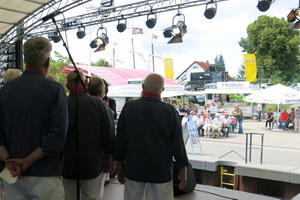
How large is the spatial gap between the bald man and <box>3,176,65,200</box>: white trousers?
85 centimetres

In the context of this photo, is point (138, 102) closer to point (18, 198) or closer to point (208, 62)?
point (18, 198)

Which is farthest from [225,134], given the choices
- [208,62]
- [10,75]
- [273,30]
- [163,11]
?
[208,62]


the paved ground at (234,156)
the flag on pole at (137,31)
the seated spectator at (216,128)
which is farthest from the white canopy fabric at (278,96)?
the flag on pole at (137,31)

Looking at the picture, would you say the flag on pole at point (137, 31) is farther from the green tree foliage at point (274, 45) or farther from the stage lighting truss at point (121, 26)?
the green tree foliage at point (274, 45)

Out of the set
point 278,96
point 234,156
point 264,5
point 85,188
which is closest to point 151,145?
point 85,188

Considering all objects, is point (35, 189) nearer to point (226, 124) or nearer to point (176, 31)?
point (176, 31)

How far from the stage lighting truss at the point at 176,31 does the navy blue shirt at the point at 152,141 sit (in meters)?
7.66

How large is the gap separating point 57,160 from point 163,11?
856cm

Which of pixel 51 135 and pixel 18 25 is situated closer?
pixel 51 135

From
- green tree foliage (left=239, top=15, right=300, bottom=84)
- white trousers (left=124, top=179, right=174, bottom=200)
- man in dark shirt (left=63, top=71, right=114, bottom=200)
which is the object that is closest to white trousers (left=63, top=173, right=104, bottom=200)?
man in dark shirt (left=63, top=71, right=114, bottom=200)

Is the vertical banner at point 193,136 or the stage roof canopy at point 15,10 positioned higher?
the stage roof canopy at point 15,10

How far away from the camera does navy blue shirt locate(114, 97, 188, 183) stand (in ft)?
8.09

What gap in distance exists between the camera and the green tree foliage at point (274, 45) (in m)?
38.0

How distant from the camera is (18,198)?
1.75 meters
